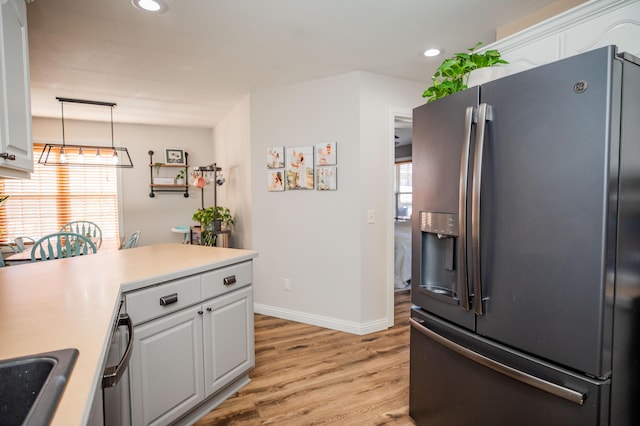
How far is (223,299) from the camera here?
2010 mm

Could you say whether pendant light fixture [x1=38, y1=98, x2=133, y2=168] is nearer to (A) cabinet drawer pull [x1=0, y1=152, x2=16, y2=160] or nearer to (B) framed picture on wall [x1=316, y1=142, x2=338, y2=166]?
(B) framed picture on wall [x1=316, y1=142, x2=338, y2=166]

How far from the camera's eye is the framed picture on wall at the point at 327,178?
3176 millimetres

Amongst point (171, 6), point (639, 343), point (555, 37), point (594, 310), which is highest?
point (171, 6)

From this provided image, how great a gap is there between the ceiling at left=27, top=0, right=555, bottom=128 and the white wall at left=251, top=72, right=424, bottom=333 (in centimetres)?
18

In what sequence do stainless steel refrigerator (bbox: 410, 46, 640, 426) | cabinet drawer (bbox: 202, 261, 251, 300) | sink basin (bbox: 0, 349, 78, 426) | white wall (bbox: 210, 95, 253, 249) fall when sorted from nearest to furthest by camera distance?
sink basin (bbox: 0, 349, 78, 426) → stainless steel refrigerator (bbox: 410, 46, 640, 426) → cabinet drawer (bbox: 202, 261, 251, 300) → white wall (bbox: 210, 95, 253, 249)

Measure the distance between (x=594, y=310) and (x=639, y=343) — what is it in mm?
328

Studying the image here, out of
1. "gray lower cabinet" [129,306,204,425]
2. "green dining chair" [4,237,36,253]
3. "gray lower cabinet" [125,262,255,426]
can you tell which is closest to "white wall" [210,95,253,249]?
"gray lower cabinet" [125,262,255,426]

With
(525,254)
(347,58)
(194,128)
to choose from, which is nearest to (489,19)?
(347,58)

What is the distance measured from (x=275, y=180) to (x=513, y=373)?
273 centimetres

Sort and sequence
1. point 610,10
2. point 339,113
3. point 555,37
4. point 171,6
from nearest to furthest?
point 610,10 → point 555,37 → point 171,6 → point 339,113

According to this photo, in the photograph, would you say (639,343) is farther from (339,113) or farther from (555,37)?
(339,113)

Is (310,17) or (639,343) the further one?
(310,17)

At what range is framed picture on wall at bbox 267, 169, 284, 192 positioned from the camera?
3.48m

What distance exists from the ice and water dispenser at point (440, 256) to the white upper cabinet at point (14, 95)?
5.71ft
